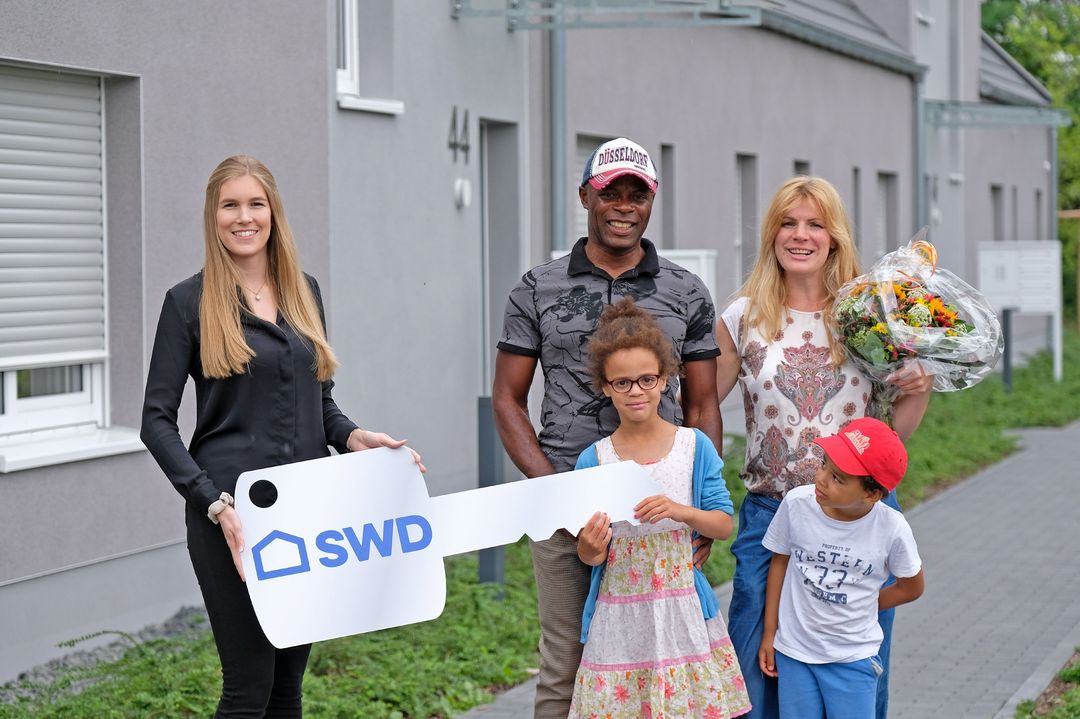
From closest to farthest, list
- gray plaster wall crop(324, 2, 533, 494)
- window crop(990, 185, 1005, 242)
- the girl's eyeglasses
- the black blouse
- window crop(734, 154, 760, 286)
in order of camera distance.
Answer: the black blouse
the girl's eyeglasses
gray plaster wall crop(324, 2, 533, 494)
window crop(734, 154, 760, 286)
window crop(990, 185, 1005, 242)

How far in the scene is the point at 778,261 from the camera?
4609 millimetres

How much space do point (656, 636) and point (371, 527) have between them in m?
0.82

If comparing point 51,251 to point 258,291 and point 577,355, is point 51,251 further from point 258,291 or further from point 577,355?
point 577,355

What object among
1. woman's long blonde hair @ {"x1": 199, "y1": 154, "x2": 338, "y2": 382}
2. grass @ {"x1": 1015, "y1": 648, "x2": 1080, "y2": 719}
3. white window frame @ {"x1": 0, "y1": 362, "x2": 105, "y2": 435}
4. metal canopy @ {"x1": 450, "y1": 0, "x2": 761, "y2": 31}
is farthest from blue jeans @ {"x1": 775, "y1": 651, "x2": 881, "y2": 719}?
metal canopy @ {"x1": 450, "y1": 0, "x2": 761, "y2": 31}

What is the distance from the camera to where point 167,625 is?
25.7ft

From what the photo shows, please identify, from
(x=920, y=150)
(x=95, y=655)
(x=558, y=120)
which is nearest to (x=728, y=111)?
(x=558, y=120)

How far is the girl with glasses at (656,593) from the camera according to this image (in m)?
4.20

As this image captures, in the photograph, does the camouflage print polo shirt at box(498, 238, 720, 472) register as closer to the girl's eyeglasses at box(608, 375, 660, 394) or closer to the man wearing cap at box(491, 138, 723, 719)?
the man wearing cap at box(491, 138, 723, 719)

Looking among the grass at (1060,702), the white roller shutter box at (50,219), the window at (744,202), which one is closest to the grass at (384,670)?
the grass at (1060,702)

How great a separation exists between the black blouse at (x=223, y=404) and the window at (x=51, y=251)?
3413 mm

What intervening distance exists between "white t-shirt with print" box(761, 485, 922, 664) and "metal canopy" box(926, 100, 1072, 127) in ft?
61.2

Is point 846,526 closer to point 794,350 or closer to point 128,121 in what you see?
point 794,350

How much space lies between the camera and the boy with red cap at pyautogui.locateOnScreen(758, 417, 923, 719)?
433cm

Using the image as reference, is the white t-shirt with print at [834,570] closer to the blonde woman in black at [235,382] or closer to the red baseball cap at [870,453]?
the red baseball cap at [870,453]
